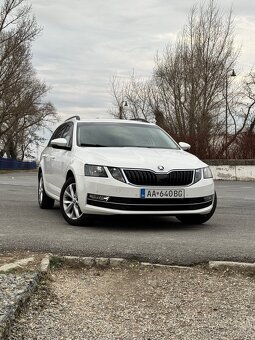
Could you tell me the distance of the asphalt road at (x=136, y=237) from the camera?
514 cm

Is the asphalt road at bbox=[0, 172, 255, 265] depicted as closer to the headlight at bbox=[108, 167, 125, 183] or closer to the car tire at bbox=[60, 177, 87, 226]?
the car tire at bbox=[60, 177, 87, 226]

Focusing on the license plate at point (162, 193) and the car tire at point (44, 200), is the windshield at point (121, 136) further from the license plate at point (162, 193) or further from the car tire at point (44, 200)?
the car tire at point (44, 200)

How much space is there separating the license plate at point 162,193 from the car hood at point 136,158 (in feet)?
0.91

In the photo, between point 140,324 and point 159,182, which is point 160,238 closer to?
point 159,182

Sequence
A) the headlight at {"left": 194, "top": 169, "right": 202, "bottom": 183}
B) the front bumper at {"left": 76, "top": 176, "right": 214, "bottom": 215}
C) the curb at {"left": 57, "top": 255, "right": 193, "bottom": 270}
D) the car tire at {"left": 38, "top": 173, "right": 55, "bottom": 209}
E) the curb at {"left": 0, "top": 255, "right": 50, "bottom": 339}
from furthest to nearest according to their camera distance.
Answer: the car tire at {"left": 38, "top": 173, "right": 55, "bottom": 209}
the headlight at {"left": 194, "top": 169, "right": 202, "bottom": 183}
the front bumper at {"left": 76, "top": 176, "right": 214, "bottom": 215}
the curb at {"left": 57, "top": 255, "right": 193, "bottom": 270}
the curb at {"left": 0, "top": 255, "right": 50, "bottom": 339}

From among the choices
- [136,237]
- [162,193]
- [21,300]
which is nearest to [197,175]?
[162,193]

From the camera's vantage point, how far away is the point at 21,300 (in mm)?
3553

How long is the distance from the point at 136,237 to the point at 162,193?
739 mm

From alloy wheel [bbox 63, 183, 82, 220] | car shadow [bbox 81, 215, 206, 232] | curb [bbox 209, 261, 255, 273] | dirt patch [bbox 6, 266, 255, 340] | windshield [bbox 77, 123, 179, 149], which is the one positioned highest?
windshield [bbox 77, 123, 179, 149]

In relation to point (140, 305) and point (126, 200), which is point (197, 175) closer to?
point (126, 200)

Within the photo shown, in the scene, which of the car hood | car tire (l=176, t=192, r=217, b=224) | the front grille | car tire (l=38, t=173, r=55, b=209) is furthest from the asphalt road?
the car hood

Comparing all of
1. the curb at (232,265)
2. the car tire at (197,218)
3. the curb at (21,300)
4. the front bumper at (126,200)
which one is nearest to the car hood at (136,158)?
the front bumper at (126,200)

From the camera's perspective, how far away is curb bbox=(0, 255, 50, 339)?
311 centimetres

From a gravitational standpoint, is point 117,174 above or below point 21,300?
above
